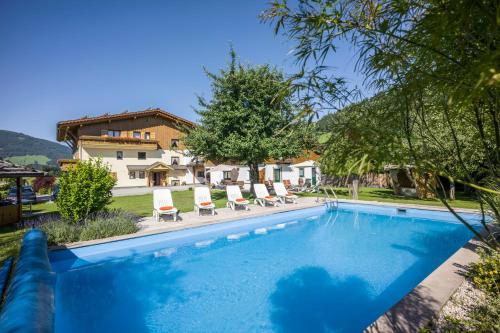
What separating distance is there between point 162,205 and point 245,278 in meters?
6.36

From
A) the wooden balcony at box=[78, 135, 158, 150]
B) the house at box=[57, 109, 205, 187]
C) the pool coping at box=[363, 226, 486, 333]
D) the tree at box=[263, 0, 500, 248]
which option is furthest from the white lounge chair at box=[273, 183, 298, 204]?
the wooden balcony at box=[78, 135, 158, 150]

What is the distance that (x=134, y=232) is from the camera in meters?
8.66

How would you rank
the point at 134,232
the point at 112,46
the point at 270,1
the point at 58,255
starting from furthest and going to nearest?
1. the point at 112,46
2. the point at 134,232
3. the point at 58,255
4. the point at 270,1

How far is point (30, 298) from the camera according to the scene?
11.1 feet

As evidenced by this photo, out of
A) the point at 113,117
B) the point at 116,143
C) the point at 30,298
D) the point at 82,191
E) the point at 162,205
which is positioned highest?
the point at 113,117

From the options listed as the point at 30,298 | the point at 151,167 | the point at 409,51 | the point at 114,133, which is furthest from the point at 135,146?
the point at 409,51

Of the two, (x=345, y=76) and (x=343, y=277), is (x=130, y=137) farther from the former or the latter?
(x=345, y=76)

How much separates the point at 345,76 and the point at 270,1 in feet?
2.84

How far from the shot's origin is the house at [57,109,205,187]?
29922 millimetres

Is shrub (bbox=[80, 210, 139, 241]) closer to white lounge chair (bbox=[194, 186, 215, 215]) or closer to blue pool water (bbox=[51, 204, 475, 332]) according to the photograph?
blue pool water (bbox=[51, 204, 475, 332])

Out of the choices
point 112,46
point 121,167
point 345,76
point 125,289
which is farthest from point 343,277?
point 121,167

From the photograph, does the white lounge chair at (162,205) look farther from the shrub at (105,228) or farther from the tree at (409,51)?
the tree at (409,51)

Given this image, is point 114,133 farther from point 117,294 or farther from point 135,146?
point 117,294

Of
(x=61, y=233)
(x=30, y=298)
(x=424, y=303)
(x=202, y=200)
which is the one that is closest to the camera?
(x=30, y=298)
